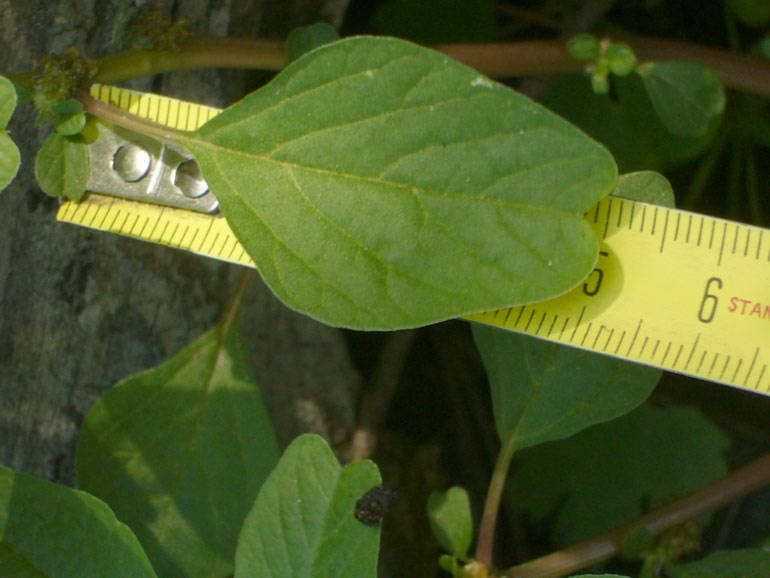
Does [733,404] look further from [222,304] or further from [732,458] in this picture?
[222,304]

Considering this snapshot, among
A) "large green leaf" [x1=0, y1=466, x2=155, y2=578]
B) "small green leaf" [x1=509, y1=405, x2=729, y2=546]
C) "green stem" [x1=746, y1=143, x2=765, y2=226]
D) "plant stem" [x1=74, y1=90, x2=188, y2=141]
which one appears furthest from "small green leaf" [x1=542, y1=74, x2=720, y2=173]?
"large green leaf" [x1=0, y1=466, x2=155, y2=578]

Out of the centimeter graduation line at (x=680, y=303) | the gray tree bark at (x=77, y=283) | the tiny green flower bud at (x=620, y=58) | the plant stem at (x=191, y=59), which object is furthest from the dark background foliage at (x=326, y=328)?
the centimeter graduation line at (x=680, y=303)

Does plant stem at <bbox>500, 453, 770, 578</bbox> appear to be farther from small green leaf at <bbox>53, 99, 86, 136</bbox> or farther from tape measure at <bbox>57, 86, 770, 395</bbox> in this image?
small green leaf at <bbox>53, 99, 86, 136</bbox>

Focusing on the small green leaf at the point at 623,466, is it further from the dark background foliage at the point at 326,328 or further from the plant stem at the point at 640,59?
the plant stem at the point at 640,59


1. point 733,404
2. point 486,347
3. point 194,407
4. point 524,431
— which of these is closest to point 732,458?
point 733,404

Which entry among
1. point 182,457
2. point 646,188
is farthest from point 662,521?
point 182,457

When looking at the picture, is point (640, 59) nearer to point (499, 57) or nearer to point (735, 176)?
point (499, 57)

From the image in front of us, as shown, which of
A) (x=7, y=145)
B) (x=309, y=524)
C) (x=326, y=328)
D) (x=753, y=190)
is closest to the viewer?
(x=7, y=145)
